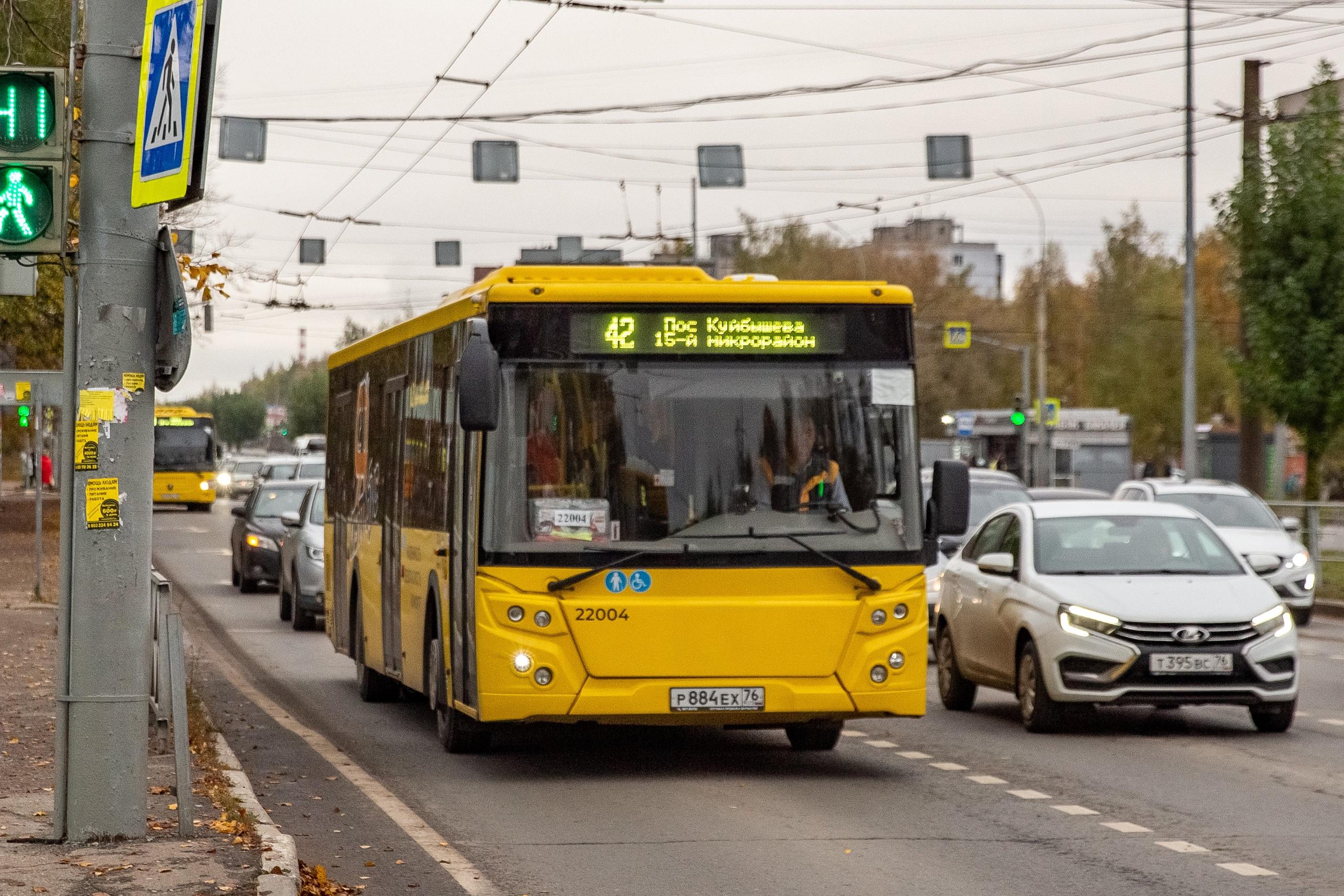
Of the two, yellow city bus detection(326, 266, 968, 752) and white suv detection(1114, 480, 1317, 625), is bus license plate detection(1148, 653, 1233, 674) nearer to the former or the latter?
yellow city bus detection(326, 266, 968, 752)

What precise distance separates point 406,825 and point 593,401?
8.74ft

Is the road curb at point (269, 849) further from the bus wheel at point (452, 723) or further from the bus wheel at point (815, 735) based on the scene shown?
the bus wheel at point (815, 735)

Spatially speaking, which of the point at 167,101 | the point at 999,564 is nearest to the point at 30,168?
the point at 167,101

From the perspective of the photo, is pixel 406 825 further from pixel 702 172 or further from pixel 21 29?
pixel 702 172

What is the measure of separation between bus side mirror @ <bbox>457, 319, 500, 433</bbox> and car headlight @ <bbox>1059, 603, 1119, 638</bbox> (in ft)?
14.4

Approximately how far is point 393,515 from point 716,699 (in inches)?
145

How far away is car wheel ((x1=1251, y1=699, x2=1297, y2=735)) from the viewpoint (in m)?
14.1

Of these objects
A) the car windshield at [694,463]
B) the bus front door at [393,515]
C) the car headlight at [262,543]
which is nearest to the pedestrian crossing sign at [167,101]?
the car windshield at [694,463]

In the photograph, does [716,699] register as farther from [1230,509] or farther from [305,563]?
[1230,509]

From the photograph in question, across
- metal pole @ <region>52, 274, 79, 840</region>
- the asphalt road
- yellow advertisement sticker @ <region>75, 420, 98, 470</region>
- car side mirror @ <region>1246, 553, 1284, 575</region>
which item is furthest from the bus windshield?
yellow advertisement sticker @ <region>75, 420, 98, 470</region>

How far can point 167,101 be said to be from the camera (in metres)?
7.92

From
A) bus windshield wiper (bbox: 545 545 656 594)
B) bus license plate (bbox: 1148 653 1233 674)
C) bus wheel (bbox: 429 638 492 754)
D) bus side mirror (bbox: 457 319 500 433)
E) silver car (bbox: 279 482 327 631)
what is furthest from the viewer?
silver car (bbox: 279 482 327 631)

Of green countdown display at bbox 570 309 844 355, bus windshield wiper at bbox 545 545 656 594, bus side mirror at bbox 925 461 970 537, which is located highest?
green countdown display at bbox 570 309 844 355

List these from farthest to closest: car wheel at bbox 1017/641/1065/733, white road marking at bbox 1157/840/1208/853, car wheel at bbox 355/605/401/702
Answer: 1. car wheel at bbox 355/605/401/702
2. car wheel at bbox 1017/641/1065/733
3. white road marking at bbox 1157/840/1208/853
